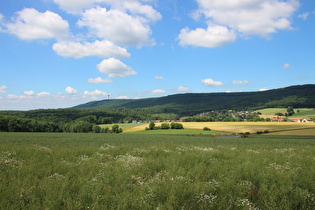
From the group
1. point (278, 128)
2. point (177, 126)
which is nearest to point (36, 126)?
point (177, 126)

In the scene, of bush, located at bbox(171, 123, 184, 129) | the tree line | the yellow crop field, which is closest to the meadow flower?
the yellow crop field

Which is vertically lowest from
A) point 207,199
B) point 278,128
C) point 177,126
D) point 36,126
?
point 278,128

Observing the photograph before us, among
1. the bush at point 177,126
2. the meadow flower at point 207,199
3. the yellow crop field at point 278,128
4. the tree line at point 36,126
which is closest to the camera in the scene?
the meadow flower at point 207,199

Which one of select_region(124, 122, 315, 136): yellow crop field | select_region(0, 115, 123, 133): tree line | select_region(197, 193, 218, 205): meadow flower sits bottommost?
select_region(124, 122, 315, 136): yellow crop field

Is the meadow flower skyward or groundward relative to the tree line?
skyward

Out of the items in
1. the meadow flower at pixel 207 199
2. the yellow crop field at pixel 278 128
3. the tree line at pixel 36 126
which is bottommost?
the yellow crop field at pixel 278 128

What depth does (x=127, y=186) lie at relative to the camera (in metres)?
5.28

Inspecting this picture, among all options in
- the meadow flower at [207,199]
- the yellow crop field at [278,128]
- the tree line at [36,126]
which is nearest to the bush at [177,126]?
the yellow crop field at [278,128]

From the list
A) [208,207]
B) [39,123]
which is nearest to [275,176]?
[208,207]

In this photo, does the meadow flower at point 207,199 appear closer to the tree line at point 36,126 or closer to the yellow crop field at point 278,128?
the yellow crop field at point 278,128

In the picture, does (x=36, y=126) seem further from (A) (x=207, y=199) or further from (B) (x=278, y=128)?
(B) (x=278, y=128)

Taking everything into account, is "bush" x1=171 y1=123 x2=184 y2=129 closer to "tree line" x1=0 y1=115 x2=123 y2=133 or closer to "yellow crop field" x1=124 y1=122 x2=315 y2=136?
"yellow crop field" x1=124 y1=122 x2=315 y2=136

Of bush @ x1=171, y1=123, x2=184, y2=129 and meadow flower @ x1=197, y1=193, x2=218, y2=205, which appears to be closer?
meadow flower @ x1=197, y1=193, x2=218, y2=205

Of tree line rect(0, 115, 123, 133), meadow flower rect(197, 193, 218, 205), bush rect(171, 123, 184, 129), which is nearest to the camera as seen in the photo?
meadow flower rect(197, 193, 218, 205)
